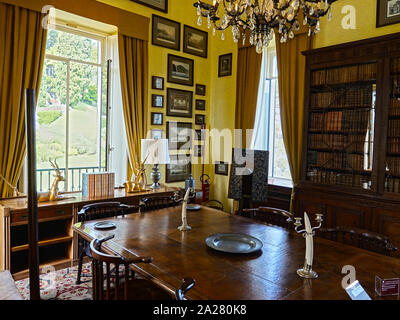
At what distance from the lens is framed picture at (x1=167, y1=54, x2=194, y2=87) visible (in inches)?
175

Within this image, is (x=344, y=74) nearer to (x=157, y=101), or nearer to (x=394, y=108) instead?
(x=394, y=108)

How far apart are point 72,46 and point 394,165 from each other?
12.7 feet

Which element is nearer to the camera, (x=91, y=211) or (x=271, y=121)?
(x=91, y=211)

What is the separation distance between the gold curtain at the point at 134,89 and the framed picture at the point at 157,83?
143 mm

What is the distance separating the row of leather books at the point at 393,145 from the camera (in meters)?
2.92

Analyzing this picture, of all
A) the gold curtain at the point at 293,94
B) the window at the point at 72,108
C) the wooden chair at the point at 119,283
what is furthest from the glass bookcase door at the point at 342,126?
the window at the point at 72,108

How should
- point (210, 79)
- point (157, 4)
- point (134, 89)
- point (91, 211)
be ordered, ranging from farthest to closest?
1. point (210, 79)
2. point (157, 4)
3. point (134, 89)
4. point (91, 211)

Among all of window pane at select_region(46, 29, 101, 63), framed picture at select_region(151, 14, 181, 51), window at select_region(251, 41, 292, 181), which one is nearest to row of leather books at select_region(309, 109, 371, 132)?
Result: window at select_region(251, 41, 292, 181)

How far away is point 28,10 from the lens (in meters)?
3.08

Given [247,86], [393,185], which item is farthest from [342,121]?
[247,86]

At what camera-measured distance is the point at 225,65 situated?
4.85m

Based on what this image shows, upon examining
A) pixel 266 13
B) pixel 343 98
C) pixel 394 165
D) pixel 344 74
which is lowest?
pixel 394 165

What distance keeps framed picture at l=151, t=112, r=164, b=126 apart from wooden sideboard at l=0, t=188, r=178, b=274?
1272 mm
